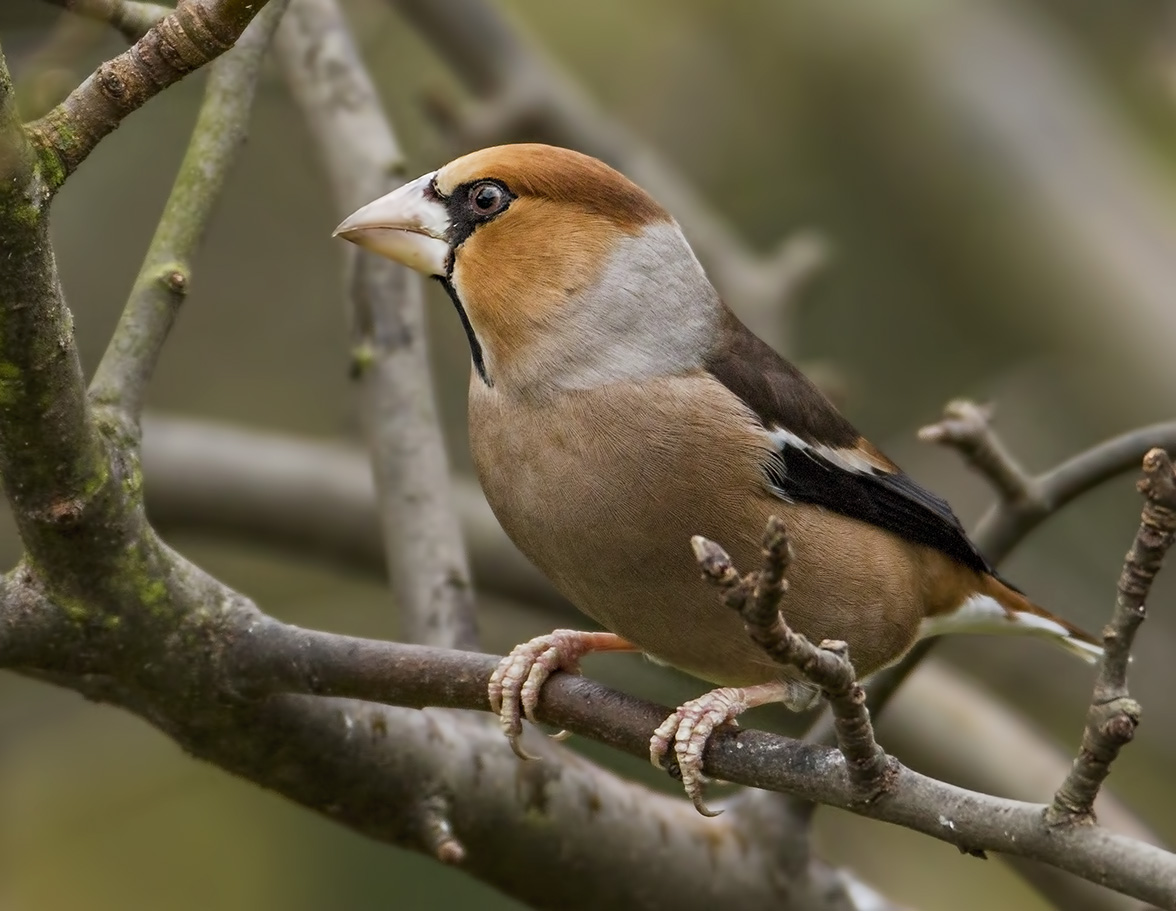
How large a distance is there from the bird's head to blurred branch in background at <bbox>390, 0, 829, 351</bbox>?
188 centimetres

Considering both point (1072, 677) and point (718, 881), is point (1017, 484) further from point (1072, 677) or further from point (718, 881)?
point (1072, 677)

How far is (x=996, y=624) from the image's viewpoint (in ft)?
13.7

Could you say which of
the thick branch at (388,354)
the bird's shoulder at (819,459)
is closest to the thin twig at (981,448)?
the bird's shoulder at (819,459)

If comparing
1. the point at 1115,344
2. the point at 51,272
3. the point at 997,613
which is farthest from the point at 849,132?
the point at 51,272

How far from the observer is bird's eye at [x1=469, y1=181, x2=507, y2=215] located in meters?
3.67

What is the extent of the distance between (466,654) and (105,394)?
826 mm

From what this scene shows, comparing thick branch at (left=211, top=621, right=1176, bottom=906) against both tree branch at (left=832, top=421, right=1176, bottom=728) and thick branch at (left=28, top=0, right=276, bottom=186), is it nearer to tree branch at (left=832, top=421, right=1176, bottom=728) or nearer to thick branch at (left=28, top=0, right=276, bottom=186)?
tree branch at (left=832, top=421, right=1176, bottom=728)

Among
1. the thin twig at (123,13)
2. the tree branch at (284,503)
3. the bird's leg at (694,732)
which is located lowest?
the tree branch at (284,503)

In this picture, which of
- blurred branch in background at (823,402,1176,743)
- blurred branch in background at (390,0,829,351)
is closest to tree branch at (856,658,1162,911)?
blurred branch in background at (823,402,1176,743)

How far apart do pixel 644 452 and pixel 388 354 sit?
112 cm

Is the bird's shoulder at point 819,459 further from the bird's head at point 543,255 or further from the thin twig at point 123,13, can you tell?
the thin twig at point 123,13

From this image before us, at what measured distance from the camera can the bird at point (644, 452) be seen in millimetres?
3176

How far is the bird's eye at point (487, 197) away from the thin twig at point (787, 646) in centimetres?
174

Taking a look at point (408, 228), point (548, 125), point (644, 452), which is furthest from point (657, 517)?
point (548, 125)
